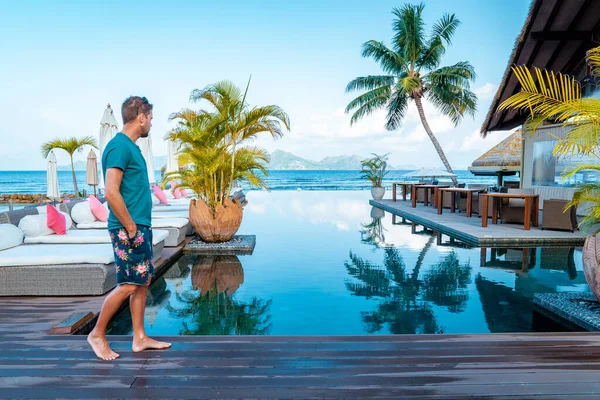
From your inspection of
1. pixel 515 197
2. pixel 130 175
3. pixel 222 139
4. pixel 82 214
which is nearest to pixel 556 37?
pixel 515 197

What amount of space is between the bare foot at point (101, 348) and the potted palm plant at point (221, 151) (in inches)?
185

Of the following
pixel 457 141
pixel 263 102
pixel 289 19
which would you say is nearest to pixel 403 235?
pixel 263 102

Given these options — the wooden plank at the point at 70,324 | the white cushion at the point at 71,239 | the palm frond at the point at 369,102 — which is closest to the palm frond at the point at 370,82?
the palm frond at the point at 369,102

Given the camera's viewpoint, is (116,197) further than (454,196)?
No

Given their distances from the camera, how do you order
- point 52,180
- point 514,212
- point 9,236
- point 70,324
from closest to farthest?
point 70,324 → point 9,236 → point 514,212 → point 52,180

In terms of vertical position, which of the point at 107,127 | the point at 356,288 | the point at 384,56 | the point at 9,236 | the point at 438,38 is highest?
the point at 438,38

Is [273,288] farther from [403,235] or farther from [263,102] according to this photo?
[403,235]

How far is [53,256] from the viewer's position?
13.8 ft

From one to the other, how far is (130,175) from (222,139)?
17.9 feet

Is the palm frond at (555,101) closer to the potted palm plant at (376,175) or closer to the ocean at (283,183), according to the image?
the potted palm plant at (376,175)

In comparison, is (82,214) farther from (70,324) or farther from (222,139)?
(70,324)

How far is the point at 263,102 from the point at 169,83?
18039mm

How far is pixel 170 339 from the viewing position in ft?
9.25

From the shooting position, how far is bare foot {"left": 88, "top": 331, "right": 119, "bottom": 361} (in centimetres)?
248
